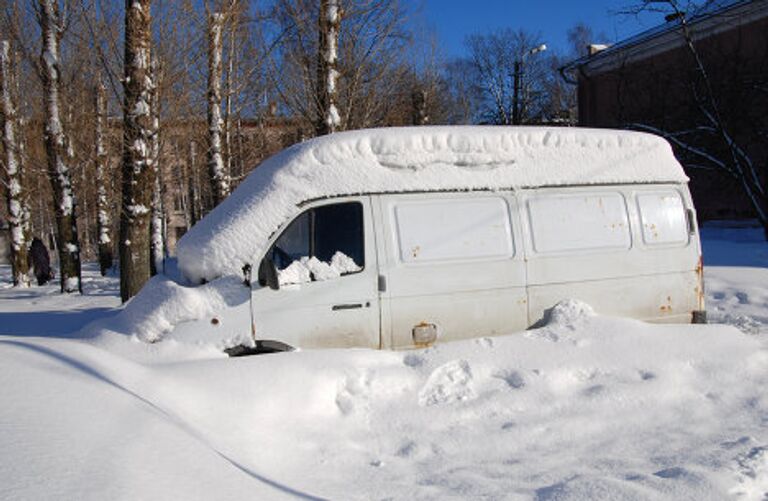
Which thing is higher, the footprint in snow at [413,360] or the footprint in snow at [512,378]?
the footprint in snow at [413,360]

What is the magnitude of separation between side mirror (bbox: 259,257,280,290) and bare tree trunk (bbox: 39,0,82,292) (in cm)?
1137

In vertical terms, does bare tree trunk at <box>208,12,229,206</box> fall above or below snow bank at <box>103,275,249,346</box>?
above

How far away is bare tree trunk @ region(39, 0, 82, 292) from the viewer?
13.1 m

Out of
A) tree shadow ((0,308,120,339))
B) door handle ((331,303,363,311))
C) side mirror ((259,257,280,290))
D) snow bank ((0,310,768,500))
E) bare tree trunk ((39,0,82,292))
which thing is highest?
bare tree trunk ((39,0,82,292))

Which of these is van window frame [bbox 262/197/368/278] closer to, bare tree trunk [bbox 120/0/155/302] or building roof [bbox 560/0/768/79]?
bare tree trunk [bbox 120/0/155/302]

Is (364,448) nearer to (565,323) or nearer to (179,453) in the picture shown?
(179,453)

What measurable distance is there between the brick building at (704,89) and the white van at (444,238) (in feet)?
38.7

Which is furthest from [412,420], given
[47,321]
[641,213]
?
[47,321]

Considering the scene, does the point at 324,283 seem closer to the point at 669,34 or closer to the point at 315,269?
the point at 315,269

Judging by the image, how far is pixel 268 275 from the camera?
455 centimetres

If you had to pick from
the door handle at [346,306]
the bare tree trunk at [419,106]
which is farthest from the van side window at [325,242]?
the bare tree trunk at [419,106]

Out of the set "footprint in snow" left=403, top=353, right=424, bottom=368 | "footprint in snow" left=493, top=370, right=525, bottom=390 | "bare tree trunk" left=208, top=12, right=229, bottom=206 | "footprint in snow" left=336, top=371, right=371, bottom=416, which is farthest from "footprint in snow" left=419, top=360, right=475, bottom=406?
"bare tree trunk" left=208, top=12, right=229, bottom=206

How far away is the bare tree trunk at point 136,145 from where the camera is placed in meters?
8.24

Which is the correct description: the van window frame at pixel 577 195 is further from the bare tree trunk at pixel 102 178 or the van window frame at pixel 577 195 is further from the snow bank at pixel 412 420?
the bare tree trunk at pixel 102 178
